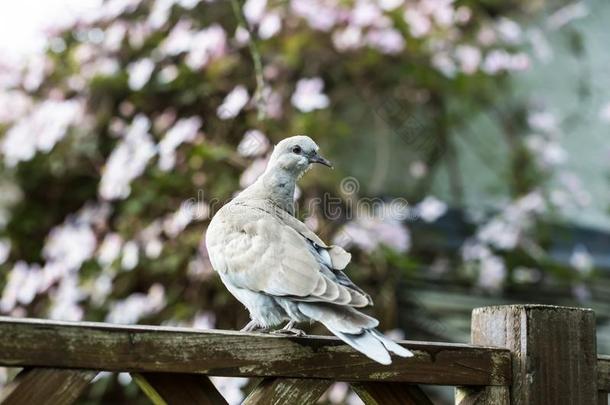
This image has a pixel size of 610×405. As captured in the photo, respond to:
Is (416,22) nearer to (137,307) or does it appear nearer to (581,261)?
(581,261)

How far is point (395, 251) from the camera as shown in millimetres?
4250

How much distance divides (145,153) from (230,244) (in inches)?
95.8

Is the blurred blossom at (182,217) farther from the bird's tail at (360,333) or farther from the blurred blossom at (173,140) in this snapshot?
the bird's tail at (360,333)

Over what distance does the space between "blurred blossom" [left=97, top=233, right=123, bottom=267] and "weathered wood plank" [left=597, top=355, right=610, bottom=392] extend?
283cm

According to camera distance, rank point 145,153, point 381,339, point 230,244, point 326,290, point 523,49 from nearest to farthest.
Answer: point 381,339 < point 326,290 < point 230,244 < point 145,153 < point 523,49

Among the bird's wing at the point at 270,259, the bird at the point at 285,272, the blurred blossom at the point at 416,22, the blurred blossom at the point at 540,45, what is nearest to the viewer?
the bird at the point at 285,272

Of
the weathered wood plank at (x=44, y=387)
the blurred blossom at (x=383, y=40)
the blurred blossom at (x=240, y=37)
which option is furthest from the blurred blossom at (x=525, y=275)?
the weathered wood plank at (x=44, y=387)

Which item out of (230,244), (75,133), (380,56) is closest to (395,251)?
(380,56)

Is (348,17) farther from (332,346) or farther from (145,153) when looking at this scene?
(332,346)

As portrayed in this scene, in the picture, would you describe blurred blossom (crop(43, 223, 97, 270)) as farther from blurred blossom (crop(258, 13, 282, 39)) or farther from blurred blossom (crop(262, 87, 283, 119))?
blurred blossom (crop(258, 13, 282, 39))

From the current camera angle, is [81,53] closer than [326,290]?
No

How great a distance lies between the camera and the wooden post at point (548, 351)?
1631 millimetres

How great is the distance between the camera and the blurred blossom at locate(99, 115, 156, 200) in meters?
4.21

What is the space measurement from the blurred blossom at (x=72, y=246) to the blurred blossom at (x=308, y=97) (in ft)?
3.91
